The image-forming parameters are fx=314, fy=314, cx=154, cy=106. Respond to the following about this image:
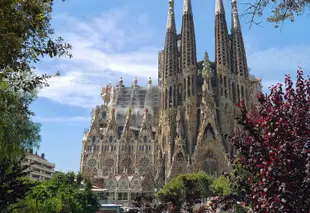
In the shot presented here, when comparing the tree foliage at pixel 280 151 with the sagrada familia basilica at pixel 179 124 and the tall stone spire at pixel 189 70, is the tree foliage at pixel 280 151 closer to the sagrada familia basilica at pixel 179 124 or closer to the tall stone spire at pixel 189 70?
the sagrada familia basilica at pixel 179 124

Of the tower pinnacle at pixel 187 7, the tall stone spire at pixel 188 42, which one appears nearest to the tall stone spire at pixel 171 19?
the tall stone spire at pixel 188 42

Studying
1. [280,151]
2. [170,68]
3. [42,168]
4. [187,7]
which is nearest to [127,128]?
[170,68]

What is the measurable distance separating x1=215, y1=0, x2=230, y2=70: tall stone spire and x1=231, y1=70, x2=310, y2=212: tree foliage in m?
47.7

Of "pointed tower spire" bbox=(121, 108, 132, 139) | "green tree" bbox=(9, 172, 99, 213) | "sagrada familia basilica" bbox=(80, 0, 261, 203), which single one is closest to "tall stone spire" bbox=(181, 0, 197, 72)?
"sagrada familia basilica" bbox=(80, 0, 261, 203)

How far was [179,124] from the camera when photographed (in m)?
51.2

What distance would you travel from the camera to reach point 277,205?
247 inches

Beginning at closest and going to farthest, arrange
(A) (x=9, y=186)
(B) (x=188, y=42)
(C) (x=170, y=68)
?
(A) (x=9, y=186), (C) (x=170, y=68), (B) (x=188, y=42)

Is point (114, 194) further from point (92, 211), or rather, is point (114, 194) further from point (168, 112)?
point (92, 211)

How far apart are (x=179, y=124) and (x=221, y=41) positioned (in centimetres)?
1700

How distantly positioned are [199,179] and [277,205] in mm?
33115

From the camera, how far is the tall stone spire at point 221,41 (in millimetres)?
54938

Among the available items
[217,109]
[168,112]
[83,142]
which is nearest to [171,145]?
[168,112]

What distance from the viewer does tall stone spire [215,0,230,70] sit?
54.9 meters

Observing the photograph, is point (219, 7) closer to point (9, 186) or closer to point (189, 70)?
point (189, 70)
